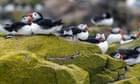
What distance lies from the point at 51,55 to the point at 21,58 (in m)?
1.52

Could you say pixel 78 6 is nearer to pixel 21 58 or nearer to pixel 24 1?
pixel 24 1

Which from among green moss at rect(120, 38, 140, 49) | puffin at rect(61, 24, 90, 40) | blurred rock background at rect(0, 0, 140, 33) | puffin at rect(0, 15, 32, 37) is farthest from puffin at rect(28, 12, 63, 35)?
blurred rock background at rect(0, 0, 140, 33)

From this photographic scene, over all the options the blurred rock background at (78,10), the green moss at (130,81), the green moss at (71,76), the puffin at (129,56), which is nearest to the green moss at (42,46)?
the green moss at (71,76)

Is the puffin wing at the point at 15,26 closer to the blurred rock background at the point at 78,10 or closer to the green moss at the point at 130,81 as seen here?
the green moss at the point at 130,81

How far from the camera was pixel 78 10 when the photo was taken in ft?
141

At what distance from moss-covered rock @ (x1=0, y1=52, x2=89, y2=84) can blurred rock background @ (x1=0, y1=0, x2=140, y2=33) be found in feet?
90.8

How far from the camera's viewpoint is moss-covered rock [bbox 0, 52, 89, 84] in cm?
1308

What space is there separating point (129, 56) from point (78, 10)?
84.9 feet

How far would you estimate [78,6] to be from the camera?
43531 millimetres

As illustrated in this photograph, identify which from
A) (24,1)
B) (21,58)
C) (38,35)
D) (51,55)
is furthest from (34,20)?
(24,1)

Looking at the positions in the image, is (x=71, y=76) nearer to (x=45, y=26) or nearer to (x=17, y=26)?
(x=45, y=26)

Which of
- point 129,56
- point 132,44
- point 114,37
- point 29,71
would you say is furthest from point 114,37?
point 29,71

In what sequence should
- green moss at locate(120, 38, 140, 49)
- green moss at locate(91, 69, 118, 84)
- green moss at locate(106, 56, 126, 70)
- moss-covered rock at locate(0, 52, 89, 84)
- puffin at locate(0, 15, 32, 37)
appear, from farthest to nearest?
green moss at locate(120, 38, 140, 49)
puffin at locate(0, 15, 32, 37)
green moss at locate(106, 56, 126, 70)
green moss at locate(91, 69, 118, 84)
moss-covered rock at locate(0, 52, 89, 84)

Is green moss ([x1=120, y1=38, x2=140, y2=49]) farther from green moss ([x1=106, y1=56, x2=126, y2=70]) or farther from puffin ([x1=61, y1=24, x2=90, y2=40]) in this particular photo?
green moss ([x1=106, y1=56, x2=126, y2=70])
